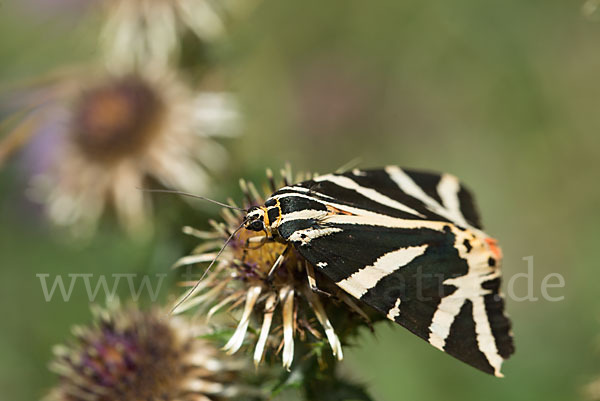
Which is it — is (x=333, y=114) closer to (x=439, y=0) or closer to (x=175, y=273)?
(x=439, y=0)

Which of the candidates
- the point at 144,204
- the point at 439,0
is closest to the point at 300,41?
the point at 439,0

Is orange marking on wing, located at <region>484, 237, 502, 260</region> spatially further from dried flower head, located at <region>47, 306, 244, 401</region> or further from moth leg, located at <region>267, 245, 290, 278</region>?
dried flower head, located at <region>47, 306, 244, 401</region>

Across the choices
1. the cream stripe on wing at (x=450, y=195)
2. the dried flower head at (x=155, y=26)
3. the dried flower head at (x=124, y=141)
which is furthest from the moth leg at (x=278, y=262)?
the dried flower head at (x=155, y=26)

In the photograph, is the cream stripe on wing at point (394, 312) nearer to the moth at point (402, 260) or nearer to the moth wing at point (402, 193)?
the moth at point (402, 260)

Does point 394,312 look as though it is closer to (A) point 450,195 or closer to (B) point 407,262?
(B) point 407,262

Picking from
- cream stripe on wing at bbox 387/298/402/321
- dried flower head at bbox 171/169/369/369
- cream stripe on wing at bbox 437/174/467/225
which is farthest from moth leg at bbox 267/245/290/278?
cream stripe on wing at bbox 437/174/467/225
